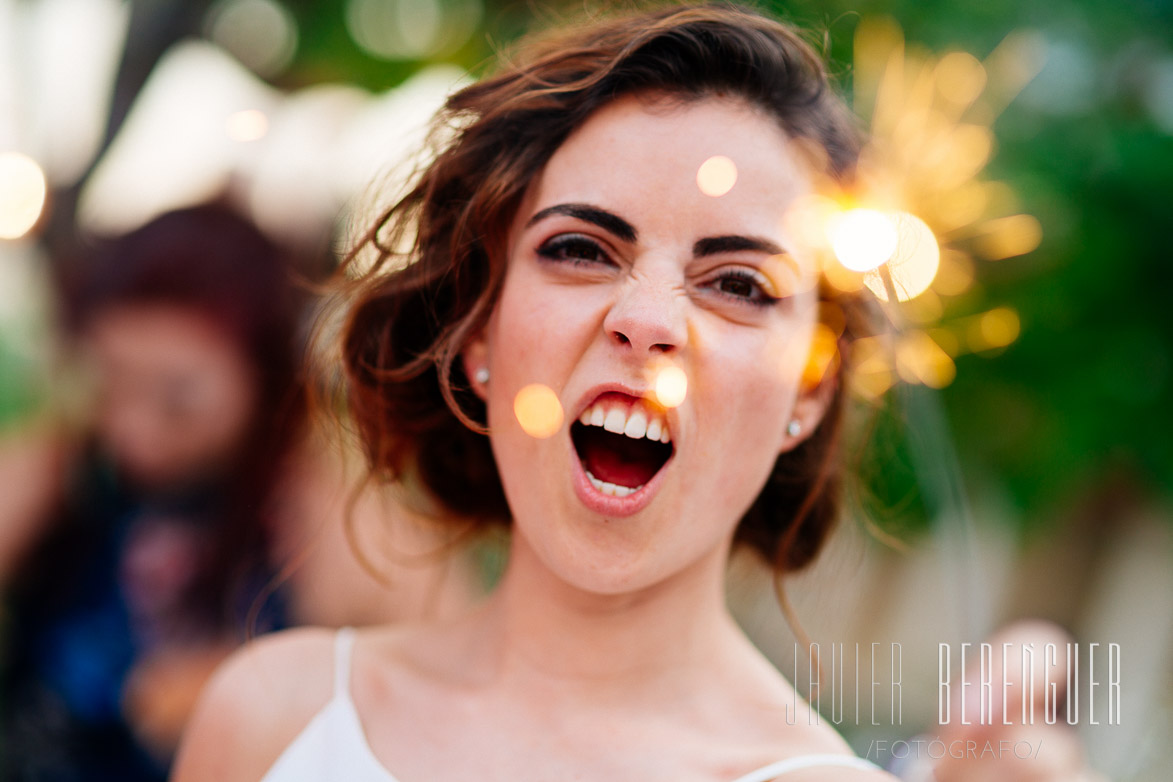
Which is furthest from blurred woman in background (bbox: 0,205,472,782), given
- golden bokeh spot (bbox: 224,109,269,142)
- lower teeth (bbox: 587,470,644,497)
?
lower teeth (bbox: 587,470,644,497)

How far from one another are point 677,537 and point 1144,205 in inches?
93.5

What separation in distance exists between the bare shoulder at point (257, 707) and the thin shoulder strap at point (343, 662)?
1 centimetres

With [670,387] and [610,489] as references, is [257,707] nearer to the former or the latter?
[610,489]

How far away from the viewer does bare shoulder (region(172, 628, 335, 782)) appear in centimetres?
159

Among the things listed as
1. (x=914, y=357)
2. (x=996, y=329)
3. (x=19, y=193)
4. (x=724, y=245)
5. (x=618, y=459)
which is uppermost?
(x=724, y=245)

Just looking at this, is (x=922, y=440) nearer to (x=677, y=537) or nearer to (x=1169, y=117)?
(x=1169, y=117)

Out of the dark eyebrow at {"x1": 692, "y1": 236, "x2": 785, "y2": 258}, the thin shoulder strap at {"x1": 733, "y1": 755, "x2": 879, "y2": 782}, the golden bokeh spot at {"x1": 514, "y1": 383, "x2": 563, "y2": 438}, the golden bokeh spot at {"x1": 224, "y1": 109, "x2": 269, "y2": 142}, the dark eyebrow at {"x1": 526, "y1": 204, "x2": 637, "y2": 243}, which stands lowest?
the golden bokeh spot at {"x1": 224, "y1": 109, "x2": 269, "y2": 142}

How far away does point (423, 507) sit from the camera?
2.05m

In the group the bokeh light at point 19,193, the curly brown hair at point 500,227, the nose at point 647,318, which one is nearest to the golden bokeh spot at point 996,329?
the curly brown hair at point 500,227

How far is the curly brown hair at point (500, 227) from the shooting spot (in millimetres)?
1452

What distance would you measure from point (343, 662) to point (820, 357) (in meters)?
0.99

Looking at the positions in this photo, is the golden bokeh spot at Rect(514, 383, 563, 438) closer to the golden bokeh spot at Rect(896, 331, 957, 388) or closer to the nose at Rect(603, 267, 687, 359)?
the nose at Rect(603, 267, 687, 359)

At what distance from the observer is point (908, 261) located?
5.62ft

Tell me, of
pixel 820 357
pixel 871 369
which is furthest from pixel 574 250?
pixel 871 369
